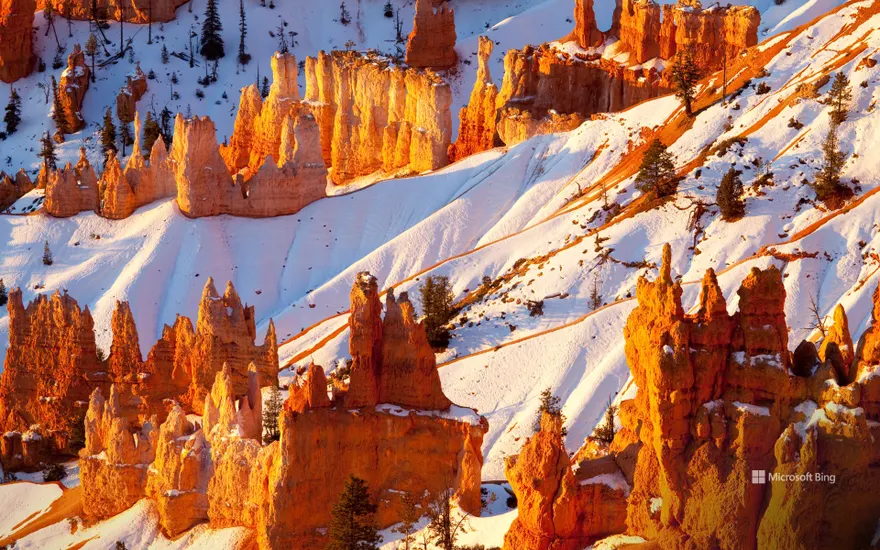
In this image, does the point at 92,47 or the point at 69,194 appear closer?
the point at 69,194

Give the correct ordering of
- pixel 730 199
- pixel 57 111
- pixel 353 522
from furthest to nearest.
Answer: pixel 57 111 < pixel 730 199 < pixel 353 522

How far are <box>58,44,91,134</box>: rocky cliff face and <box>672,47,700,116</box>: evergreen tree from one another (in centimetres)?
4522

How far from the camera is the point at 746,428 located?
147ft

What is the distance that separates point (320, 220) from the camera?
348ft

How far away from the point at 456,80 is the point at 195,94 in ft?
68.7

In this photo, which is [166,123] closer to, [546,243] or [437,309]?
[546,243]

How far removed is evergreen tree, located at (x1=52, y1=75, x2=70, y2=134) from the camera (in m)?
131

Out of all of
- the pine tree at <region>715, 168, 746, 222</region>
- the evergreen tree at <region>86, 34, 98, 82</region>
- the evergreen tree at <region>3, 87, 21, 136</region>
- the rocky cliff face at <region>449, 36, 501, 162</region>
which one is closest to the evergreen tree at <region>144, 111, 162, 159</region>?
the evergreen tree at <region>3, 87, 21, 136</region>

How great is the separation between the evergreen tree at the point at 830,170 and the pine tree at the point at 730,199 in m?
3.39

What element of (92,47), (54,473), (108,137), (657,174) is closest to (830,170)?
(657,174)

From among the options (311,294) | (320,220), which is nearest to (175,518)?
(311,294)

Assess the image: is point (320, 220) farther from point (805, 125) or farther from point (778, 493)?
point (778, 493)

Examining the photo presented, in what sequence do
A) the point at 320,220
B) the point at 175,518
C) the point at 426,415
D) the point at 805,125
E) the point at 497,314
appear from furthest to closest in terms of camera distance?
the point at 320,220 < the point at 805,125 < the point at 497,314 < the point at 175,518 < the point at 426,415

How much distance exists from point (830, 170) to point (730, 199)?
4.55 m
